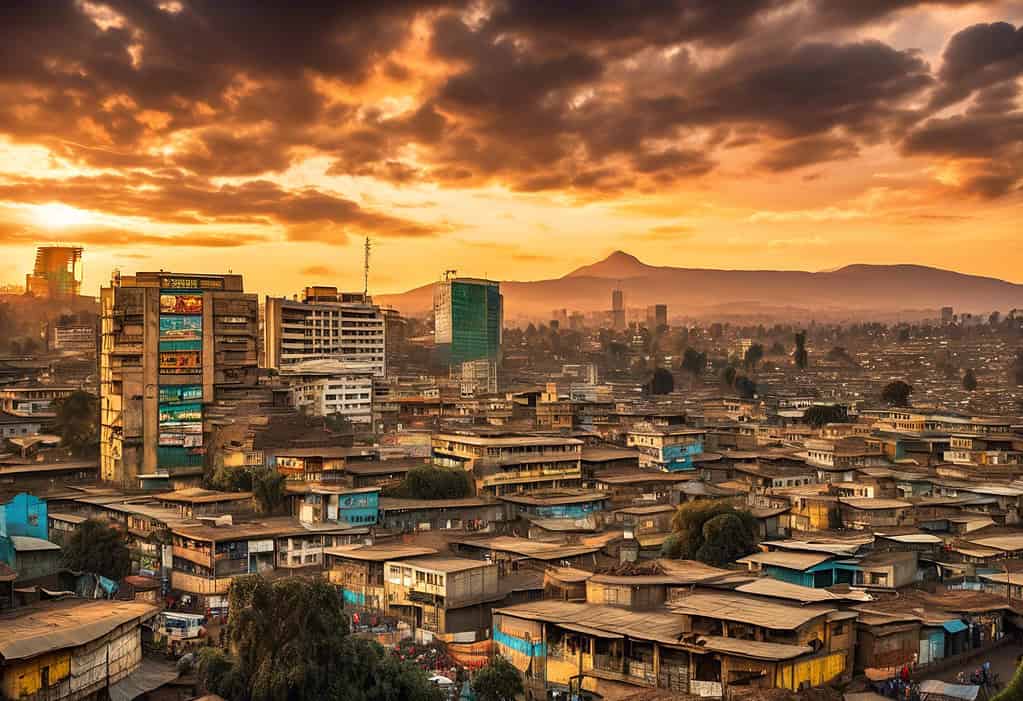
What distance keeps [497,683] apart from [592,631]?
225 cm

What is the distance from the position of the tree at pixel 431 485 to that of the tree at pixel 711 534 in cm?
871

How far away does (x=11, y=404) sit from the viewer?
2645 inches

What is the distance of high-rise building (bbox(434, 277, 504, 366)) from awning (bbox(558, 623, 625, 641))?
333ft

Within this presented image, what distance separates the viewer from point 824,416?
225 feet

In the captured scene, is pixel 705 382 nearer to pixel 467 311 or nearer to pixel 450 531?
pixel 467 311

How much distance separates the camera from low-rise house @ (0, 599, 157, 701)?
17.9 meters

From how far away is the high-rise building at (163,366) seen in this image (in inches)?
2073

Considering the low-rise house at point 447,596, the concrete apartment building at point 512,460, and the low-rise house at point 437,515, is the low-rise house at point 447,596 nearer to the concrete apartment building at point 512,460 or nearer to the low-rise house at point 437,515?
the low-rise house at point 437,515

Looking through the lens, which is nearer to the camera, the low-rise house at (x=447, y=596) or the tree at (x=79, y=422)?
the low-rise house at (x=447, y=596)

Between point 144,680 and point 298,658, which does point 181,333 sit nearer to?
point 144,680

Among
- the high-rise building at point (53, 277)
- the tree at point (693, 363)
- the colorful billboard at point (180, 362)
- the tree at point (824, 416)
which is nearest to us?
the colorful billboard at point (180, 362)

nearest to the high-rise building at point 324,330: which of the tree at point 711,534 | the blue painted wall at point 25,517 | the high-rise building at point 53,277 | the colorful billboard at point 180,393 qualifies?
the colorful billboard at point 180,393

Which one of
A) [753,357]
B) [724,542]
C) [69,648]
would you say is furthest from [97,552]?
[753,357]

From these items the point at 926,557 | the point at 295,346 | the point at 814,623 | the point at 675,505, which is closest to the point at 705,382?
the point at 295,346
